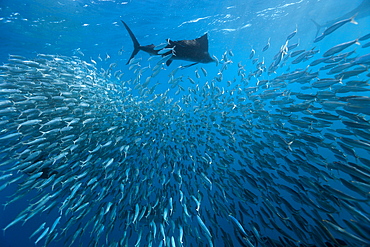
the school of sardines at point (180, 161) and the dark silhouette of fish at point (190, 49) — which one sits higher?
the dark silhouette of fish at point (190, 49)

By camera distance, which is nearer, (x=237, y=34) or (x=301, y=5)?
(x=301, y=5)

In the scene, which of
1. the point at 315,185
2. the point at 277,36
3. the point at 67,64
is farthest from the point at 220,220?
the point at 277,36

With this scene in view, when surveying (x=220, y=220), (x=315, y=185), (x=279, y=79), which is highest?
(x=279, y=79)

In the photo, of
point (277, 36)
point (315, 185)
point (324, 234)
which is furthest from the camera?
point (277, 36)

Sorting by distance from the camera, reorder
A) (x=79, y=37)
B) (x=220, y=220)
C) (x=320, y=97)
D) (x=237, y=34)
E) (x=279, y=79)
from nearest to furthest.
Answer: (x=320, y=97) < (x=279, y=79) < (x=220, y=220) < (x=79, y=37) < (x=237, y=34)

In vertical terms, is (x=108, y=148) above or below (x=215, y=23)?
below

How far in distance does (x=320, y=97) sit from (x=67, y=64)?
10333 millimetres

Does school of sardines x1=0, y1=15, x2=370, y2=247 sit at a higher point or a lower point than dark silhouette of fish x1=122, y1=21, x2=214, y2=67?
lower

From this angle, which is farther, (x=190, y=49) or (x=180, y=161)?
(x=190, y=49)

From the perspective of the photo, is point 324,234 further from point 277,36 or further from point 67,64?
point 277,36

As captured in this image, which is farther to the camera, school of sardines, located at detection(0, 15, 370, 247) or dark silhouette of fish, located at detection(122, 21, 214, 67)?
dark silhouette of fish, located at detection(122, 21, 214, 67)

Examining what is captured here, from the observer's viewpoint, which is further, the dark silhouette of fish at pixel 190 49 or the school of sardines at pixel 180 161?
the dark silhouette of fish at pixel 190 49

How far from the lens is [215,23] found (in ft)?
65.7

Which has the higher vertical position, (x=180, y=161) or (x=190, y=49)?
(x=190, y=49)
